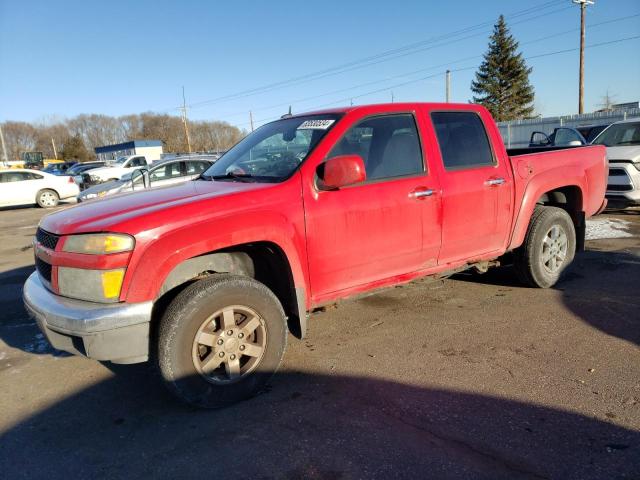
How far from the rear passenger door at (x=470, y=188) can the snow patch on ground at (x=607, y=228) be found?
3.96 m

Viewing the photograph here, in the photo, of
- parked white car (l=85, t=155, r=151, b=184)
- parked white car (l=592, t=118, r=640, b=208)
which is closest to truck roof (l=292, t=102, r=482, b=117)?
parked white car (l=592, t=118, r=640, b=208)

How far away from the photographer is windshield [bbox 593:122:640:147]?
9.30 m

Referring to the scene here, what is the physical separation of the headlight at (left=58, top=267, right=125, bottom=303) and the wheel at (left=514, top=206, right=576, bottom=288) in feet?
12.6

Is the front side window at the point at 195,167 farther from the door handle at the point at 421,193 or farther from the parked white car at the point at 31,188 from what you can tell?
the door handle at the point at 421,193

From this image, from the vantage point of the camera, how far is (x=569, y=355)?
350 cm

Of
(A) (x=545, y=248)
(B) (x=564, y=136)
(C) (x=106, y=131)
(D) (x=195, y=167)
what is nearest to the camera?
(A) (x=545, y=248)

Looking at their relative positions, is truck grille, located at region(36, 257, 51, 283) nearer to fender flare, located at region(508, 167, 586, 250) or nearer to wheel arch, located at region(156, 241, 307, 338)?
wheel arch, located at region(156, 241, 307, 338)

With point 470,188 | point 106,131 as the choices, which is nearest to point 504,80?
point 470,188

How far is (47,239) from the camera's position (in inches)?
121

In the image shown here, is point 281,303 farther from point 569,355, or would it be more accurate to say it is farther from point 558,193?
point 558,193

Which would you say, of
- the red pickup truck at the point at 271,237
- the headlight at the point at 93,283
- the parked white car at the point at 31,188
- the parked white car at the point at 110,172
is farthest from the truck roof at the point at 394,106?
the parked white car at the point at 110,172

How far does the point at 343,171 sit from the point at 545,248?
2.86 m

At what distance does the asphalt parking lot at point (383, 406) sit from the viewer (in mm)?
2434

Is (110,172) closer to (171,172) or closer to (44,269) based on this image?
(171,172)
